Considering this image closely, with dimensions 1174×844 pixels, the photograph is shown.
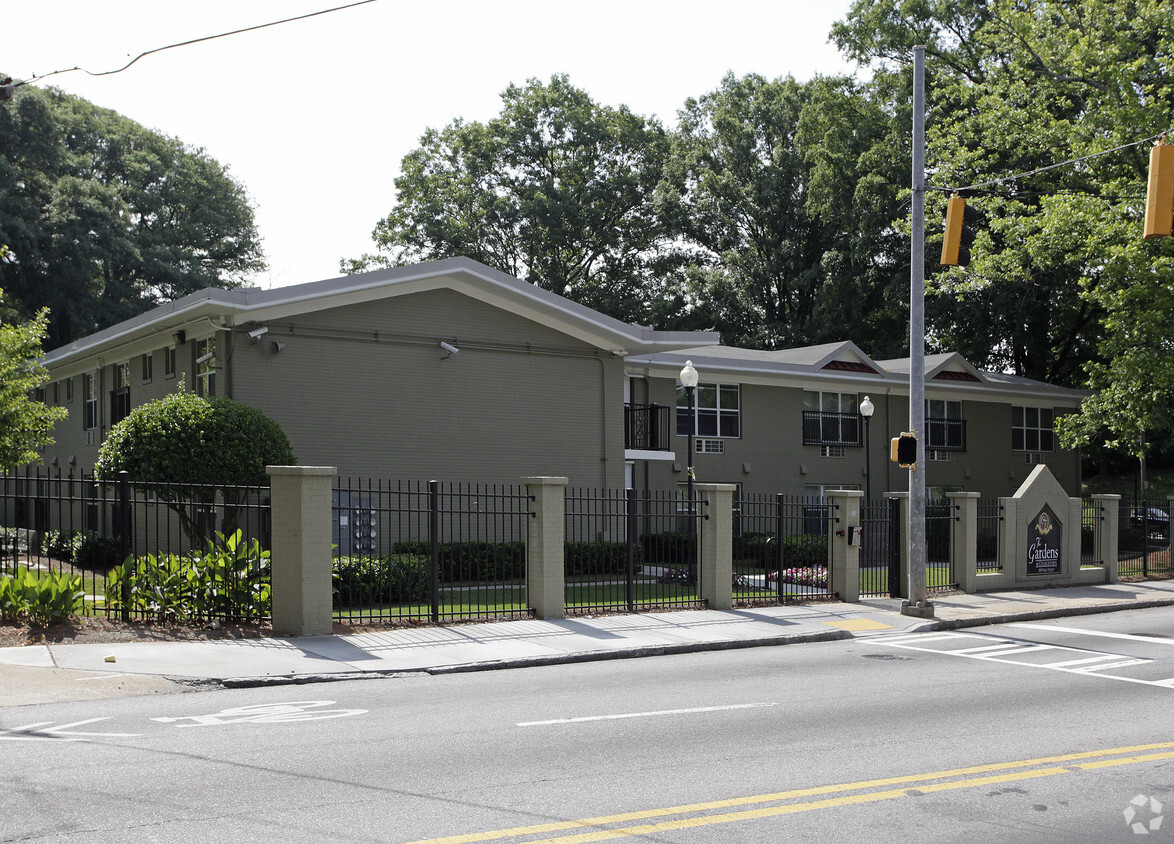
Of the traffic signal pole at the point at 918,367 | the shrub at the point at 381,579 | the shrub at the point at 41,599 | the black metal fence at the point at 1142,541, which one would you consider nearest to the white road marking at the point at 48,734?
the shrub at the point at 41,599

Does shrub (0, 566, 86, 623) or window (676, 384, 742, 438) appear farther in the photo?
window (676, 384, 742, 438)

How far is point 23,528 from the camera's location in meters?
30.6

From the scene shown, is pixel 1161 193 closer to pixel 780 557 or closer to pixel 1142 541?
pixel 780 557

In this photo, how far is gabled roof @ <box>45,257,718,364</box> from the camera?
20531 millimetres

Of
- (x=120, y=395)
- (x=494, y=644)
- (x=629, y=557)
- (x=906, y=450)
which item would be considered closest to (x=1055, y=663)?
(x=906, y=450)

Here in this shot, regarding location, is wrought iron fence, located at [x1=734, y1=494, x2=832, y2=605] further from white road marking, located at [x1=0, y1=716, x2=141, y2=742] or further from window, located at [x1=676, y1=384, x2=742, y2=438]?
white road marking, located at [x1=0, y1=716, x2=141, y2=742]

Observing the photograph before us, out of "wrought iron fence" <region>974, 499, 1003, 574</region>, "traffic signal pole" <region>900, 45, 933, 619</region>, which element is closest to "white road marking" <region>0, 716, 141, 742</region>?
"traffic signal pole" <region>900, 45, 933, 619</region>

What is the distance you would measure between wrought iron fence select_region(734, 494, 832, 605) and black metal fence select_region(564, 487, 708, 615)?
3.41 ft

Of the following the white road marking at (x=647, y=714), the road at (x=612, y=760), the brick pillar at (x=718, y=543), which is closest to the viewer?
the road at (x=612, y=760)

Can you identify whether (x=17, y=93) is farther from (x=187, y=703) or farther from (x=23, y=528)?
(x=187, y=703)

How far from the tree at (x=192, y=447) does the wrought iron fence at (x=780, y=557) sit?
848 centimetres

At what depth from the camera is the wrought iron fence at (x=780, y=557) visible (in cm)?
1892

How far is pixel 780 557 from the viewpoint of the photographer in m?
18.8

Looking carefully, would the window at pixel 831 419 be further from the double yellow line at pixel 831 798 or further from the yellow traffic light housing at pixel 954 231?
the double yellow line at pixel 831 798
